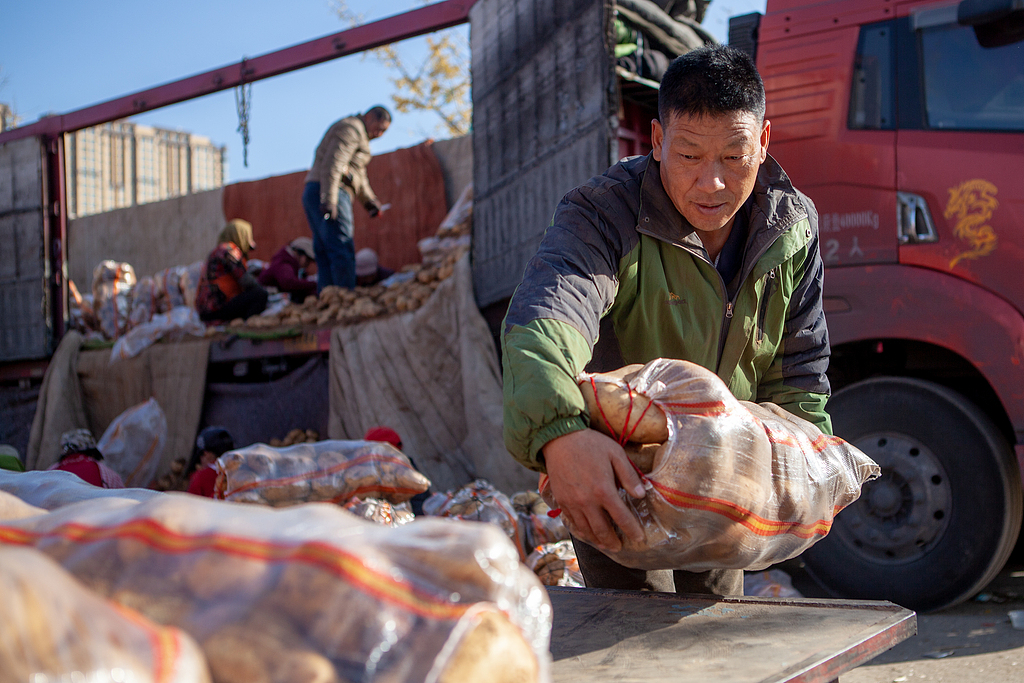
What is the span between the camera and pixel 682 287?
6.94 feet

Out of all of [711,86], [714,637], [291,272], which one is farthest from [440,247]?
[714,637]

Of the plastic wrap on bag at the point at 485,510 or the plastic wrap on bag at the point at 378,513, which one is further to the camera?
the plastic wrap on bag at the point at 485,510

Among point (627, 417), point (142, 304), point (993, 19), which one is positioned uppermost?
point (993, 19)

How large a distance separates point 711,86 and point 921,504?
2838mm

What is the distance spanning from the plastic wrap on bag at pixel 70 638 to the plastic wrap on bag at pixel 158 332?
8.07 m

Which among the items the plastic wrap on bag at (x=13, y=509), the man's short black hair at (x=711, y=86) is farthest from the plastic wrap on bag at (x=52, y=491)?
the man's short black hair at (x=711, y=86)

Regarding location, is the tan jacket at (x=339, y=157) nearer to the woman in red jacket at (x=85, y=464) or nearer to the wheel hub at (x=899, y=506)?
the woman in red jacket at (x=85, y=464)

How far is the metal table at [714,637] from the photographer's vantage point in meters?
1.41

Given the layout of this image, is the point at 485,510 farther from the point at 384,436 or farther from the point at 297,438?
the point at 297,438

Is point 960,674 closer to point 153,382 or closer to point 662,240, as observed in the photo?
point 662,240

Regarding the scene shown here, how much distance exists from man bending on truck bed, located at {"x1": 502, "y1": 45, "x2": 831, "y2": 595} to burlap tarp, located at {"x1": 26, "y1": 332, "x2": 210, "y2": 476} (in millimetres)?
6654

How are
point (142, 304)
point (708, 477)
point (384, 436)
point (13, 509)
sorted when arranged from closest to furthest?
point (13, 509) → point (708, 477) → point (384, 436) → point (142, 304)

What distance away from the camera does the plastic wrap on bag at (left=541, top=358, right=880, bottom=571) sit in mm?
1538

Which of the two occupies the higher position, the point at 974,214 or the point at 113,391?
the point at 974,214
